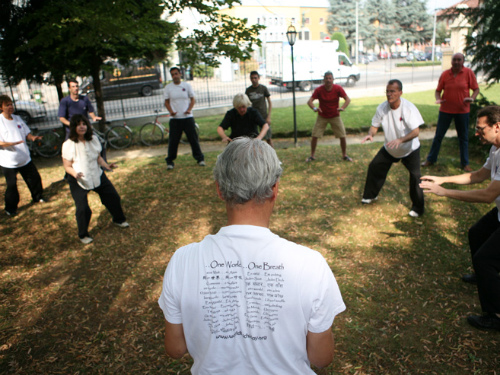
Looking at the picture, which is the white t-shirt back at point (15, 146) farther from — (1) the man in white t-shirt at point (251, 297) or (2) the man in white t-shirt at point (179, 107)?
(1) the man in white t-shirt at point (251, 297)

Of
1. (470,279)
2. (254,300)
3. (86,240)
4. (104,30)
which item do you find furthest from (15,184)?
(470,279)

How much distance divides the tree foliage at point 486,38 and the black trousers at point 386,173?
14.8ft

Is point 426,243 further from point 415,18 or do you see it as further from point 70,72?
point 415,18

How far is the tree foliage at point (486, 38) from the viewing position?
8227mm

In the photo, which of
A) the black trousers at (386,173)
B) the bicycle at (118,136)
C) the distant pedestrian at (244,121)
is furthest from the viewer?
the bicycle at (118,136)

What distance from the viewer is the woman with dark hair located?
526 centimetres

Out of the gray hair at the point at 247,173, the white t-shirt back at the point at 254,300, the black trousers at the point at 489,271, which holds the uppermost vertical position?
the gray hair at the point at 247,173

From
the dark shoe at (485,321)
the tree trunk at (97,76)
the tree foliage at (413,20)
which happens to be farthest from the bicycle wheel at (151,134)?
the tree foliage at (413,20)

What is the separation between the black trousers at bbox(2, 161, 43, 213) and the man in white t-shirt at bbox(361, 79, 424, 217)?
19.0 feet

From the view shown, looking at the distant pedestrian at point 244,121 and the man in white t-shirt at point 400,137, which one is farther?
the distant pedestrian at point 244,121

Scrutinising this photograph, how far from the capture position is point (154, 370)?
3.41 meters

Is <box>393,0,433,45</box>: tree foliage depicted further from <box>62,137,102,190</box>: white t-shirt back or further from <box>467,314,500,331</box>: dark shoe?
<box>467,314,500,331</box>: dark shoe

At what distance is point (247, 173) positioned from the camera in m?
1.55

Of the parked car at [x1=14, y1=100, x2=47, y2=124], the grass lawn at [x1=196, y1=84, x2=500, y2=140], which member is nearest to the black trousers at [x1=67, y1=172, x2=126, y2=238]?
the grass lawn at [x1=196, y1=84, x2=500, y2=140]
